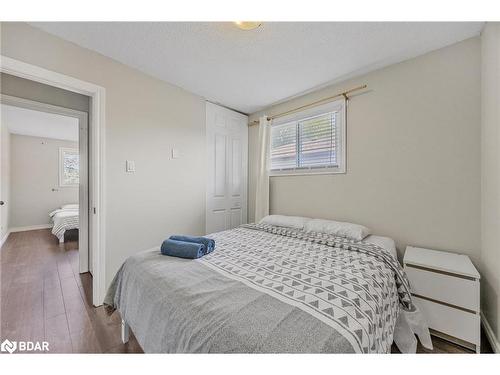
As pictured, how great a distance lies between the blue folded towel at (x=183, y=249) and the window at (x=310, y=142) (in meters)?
1.75

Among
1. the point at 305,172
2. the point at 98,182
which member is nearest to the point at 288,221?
the point at 305,172

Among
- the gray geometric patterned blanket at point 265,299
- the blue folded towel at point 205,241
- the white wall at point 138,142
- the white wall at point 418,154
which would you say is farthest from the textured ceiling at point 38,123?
the white wall at point 418,154

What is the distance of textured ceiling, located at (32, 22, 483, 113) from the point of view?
1541 millimetres

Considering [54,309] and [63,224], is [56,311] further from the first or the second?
[63,224]

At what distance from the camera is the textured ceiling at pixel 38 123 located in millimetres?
3588

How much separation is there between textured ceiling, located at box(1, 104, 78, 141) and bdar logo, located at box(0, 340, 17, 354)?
10.2 feet

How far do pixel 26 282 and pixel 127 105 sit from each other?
2274 mm

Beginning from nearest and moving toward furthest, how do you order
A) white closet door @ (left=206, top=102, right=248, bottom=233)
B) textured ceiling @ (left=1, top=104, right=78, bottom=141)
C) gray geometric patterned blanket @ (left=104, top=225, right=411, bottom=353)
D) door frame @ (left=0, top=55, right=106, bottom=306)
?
gray geometric patterned blanket @ (left=104, top=225, right=411, bottom=353)
door frame @ (left=0, top=55, right=106, bottom=306)
white closet door @ (left=206, top=102, right=248, bottom=233)
textured ceiling @ (left=1, top=104, right=78, bottom=141)

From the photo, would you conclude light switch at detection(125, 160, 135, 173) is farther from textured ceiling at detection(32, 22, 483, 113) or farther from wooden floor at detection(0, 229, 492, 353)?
wooden floor at detection(0, 229, 492, 353)

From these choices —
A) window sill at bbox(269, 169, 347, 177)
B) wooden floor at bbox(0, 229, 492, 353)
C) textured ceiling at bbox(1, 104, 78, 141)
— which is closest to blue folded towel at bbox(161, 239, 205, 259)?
wooden floor at bbox(0, 229, 492, 353)

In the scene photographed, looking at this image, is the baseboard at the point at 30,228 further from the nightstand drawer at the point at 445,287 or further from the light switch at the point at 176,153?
the nightstand drawer at the point at 445,287

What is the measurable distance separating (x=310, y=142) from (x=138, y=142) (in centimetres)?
200

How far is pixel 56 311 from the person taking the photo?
5.87 ft
